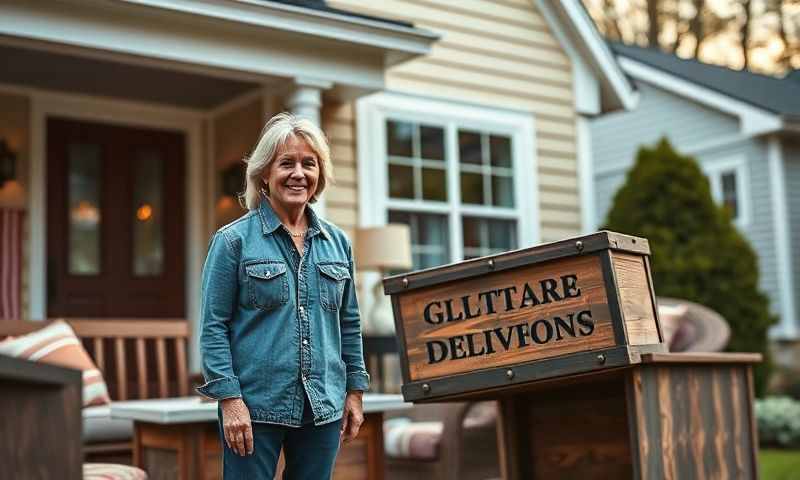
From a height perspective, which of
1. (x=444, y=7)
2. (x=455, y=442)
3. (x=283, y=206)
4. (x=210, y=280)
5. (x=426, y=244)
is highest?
(x=444, y=7)

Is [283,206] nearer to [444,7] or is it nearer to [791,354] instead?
[444,7]

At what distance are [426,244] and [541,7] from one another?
2.45 meters

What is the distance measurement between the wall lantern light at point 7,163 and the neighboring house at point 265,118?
0.15 ft

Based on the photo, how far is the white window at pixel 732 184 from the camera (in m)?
14.7

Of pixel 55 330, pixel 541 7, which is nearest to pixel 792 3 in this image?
pixel 541 7

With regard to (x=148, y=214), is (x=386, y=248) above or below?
below

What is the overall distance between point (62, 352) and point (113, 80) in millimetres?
2385

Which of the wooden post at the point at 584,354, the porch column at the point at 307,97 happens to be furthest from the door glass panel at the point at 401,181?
the wooden post at the point at 584,354

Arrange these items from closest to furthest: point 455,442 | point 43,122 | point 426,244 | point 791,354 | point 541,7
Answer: point 455,442, point 43,122, point 426,244, point 541,7, point 791,354

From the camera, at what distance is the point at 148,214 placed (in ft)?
25.5

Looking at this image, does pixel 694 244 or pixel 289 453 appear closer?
pixel 289 453

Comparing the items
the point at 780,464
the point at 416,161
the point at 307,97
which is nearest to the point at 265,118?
the point at 307,97

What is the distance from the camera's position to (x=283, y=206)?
2883 millimetres

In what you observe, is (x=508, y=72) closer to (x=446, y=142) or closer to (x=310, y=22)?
(x=446, y=142)
